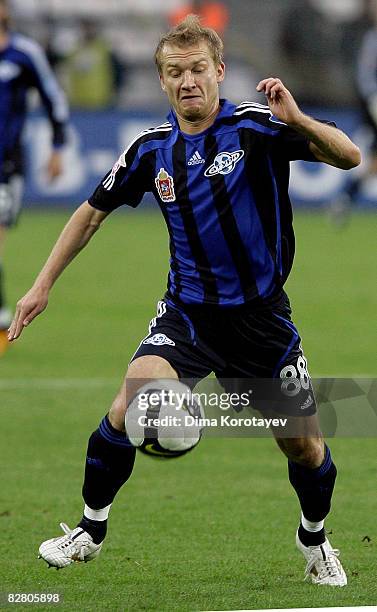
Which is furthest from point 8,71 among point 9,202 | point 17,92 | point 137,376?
point 137,376

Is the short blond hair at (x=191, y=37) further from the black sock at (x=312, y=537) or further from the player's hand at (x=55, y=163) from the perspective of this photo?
the player's hand at (x=55, y=163)

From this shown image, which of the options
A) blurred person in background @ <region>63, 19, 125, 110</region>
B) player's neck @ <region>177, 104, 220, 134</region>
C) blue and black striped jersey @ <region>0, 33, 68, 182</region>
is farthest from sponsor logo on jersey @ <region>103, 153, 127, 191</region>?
blurred person in background @ <region>63, 19, 125, 110</region>

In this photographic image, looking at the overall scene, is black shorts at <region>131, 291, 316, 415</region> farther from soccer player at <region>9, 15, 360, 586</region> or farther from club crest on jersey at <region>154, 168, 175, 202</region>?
club crest on jersey at <region>154, 168, 175, 202</region>

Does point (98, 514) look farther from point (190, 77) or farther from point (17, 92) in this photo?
point (17, 92)

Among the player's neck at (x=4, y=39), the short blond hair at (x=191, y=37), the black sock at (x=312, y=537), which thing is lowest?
the player's neck at (x=4, y=39)

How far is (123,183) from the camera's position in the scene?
5.27 metres

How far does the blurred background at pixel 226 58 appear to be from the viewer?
73.5ft

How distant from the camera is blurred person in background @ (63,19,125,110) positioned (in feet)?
76.8

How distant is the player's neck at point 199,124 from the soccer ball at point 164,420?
0.99m

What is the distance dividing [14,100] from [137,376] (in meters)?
6.93

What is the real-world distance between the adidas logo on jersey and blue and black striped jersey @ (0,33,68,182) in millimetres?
6345

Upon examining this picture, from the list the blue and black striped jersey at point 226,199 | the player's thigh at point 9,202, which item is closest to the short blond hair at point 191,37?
the blue and black striped jersey at point 226,199

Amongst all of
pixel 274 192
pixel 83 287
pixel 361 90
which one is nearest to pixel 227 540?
pixel 274 192

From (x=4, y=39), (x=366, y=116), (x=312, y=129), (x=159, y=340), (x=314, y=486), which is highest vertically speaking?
(x=312, y=129)
